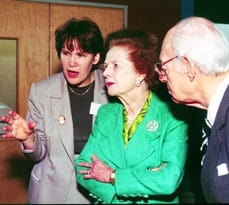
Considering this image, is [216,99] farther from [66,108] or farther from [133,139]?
[66,108]

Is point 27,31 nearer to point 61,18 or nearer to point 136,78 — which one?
point 61,18

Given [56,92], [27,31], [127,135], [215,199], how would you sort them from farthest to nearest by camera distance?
[27,31] < [56,92] < [127,135] < [215,199]

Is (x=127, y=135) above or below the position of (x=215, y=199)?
above

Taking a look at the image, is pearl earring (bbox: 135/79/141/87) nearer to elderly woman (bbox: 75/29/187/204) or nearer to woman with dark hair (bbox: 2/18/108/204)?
elderly woman (bbox: 75/29/187/204)

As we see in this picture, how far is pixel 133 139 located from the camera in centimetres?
179

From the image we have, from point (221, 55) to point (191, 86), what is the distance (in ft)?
0.59

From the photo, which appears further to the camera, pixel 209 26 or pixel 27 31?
pixel 27 31

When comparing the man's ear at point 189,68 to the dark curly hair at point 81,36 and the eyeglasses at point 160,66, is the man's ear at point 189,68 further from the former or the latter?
the dark curly hair at point 81,36

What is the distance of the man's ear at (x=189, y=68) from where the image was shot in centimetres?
159

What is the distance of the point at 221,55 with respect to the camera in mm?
1554

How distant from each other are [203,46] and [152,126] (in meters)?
0.47

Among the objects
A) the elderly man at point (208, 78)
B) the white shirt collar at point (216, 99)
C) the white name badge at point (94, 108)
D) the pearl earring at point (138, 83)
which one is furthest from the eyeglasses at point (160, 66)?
the white name badge at point (94, 108)

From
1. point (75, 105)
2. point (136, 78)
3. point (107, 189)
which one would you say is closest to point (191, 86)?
point (136, 78)

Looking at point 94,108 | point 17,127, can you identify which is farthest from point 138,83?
point 17,127
